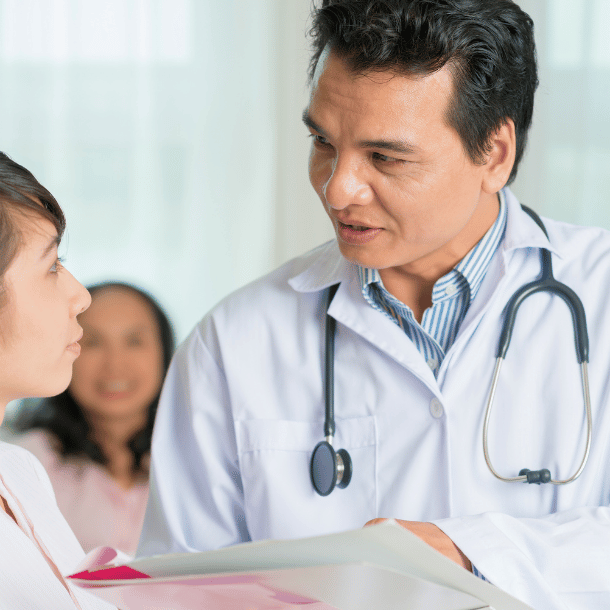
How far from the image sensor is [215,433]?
1.33 metres

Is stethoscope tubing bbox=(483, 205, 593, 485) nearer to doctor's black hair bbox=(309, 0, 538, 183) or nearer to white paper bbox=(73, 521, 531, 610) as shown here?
doctor's black hair bbox=(309, 0, 538, 183)

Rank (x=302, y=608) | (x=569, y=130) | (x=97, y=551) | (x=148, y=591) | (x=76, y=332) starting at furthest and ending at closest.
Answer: (x=569, y=130) < (x=76, y=332) < (x=97, y=551) < (x=302, y=608) < (x=148, y=591)

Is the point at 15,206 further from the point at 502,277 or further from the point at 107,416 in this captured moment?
the point at 107,416

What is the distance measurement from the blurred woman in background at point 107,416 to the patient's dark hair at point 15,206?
4.48 ft

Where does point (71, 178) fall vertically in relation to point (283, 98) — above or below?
below

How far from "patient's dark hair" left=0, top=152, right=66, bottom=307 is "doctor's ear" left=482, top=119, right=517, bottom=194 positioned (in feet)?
2.22

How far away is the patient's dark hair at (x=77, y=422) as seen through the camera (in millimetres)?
2330

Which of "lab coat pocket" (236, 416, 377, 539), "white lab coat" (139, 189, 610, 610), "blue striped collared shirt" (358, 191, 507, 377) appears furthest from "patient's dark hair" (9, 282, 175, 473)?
"blue striped collared shirt" (358, 191, 507, 377)

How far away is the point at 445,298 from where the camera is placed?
4.15ft

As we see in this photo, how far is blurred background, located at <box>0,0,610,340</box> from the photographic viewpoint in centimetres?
285

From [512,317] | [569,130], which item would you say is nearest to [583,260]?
[512,317]

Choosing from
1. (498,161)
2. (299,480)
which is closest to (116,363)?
(299,480)

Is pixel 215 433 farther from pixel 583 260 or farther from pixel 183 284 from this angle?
pixel 183 284

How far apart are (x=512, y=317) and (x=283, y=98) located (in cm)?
195
